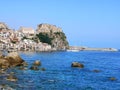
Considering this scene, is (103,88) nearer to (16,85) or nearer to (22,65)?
(16,85)

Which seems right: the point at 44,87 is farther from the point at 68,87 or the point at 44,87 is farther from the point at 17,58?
the point at 17,58

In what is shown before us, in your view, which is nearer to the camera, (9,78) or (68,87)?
(68,87)

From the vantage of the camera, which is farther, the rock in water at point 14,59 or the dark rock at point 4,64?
the rock in water at point 14,59

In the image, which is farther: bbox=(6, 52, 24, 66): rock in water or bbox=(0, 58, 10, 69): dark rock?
bbox=(6, 52, 24, 66): rock in water

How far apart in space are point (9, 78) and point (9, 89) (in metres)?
12.9

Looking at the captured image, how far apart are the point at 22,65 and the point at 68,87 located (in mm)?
39246

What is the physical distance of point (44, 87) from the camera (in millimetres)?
52719

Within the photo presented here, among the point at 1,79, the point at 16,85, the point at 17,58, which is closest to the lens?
the point at 16,85

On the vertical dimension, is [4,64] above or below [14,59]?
below

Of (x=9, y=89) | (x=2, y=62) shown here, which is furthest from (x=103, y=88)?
(x=2, y=62)

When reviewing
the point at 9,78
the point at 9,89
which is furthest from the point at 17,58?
the point at 9,89

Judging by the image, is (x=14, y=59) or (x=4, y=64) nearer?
(x=4, y=64)

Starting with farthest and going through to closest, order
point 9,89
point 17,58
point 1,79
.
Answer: point 17,58 < point 1,79 < point 9,89

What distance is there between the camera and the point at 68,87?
54.0m
